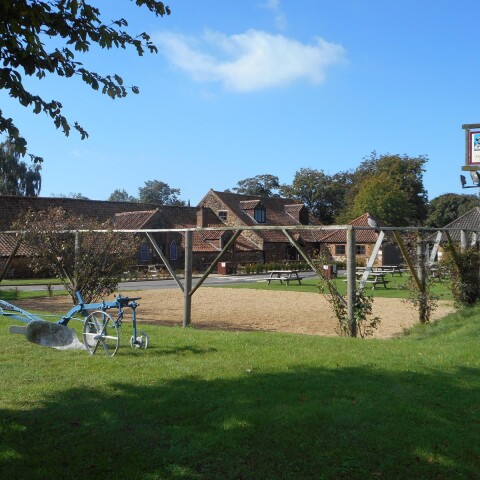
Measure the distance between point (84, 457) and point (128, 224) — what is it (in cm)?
4432

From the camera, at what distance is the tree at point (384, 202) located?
6912cm

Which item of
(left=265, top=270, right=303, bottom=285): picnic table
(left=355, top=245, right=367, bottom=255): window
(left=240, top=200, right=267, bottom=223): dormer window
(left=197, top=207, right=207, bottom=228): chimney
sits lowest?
(left=265, top=270, right=303, bottom=285): picnic table

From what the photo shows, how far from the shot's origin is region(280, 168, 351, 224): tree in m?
82.8

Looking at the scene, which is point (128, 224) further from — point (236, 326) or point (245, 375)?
point (245, 375)

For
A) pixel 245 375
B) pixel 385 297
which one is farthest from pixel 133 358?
pixel 385 297

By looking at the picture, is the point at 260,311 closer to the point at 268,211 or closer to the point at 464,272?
the point at 464,272

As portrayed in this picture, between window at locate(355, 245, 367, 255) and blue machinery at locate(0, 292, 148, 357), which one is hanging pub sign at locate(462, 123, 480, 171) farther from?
window at locate(355, 245, 367, 255)

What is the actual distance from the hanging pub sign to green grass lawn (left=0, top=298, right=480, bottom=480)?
7.65 m

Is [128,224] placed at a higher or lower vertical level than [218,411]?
higher

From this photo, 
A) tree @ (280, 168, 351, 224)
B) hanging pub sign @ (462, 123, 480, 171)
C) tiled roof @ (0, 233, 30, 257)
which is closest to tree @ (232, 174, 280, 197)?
tree @ (280, 168, 351, 224)

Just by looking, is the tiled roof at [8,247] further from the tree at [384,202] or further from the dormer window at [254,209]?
the tree at [384,202]

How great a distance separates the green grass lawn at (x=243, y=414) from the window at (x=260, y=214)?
50.9 metres

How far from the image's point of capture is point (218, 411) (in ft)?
17.4

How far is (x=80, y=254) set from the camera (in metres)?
14.2
